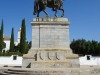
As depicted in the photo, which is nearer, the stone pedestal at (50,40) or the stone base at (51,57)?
the stone base at (51,57)

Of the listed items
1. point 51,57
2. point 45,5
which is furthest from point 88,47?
point 51,57

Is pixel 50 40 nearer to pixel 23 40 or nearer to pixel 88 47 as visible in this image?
pixel 23 40

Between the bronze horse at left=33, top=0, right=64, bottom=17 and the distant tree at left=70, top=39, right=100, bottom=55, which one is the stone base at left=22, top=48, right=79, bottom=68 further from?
the distant tree at left=70, top=39, right=100, bottom=55

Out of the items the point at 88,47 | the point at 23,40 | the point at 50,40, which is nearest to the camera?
the point at 50,40

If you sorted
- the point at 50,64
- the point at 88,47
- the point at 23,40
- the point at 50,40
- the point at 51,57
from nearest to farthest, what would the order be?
the point at 50,64 → the point at 51,57 → the point at 50,40 → the point at 23,40 → the point at 88,47

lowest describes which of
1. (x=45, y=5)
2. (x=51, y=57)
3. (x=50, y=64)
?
(x=50, y=64)

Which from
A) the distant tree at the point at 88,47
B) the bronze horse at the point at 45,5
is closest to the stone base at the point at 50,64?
the bronze horse at the point at 45,5

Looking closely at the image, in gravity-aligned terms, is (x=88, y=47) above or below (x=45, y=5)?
below

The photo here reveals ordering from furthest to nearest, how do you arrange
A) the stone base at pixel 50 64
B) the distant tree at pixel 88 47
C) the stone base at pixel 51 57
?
the distant tree at pixel 88 47, the stone base at pixel 51 57, the stone base at pixel 50 64

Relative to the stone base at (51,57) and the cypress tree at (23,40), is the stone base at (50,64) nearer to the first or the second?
the stone base at (51,57)

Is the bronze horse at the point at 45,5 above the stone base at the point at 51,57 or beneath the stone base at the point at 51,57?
above

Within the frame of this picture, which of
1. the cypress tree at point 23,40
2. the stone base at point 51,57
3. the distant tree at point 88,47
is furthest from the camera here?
the distant tree at point 88,47

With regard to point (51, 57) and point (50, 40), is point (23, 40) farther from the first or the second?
point (51, 57)

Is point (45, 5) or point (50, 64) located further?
point (45, 5)
